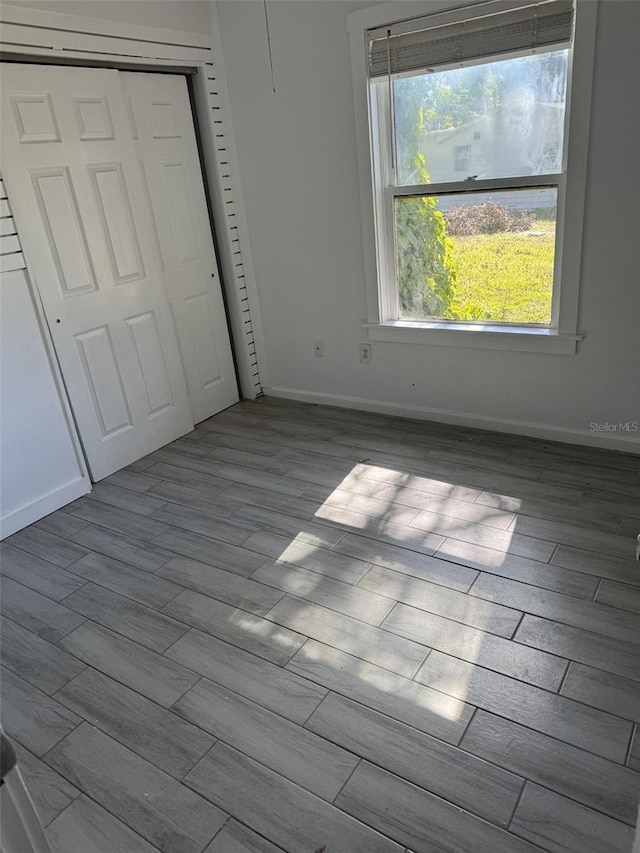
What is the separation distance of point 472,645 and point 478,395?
5.50ft

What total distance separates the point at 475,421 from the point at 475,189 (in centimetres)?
122

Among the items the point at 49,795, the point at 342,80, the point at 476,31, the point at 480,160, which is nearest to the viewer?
the point at 49,795

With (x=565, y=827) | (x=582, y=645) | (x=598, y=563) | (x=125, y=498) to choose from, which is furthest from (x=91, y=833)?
(x=598, y=563)

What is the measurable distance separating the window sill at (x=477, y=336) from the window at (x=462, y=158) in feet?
2.57

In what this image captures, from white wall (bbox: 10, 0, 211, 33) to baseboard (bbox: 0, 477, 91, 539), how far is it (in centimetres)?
215

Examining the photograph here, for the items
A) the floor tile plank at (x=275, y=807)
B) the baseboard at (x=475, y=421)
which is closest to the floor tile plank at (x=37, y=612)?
the floor tile plank at (x=275, y=807)

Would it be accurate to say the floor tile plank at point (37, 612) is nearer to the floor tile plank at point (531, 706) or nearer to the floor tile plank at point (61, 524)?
the floor tile plank at point (61, 524)

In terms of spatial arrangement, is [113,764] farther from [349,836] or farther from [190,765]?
[349,836]

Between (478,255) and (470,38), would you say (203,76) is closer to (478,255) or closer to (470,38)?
(470,38)

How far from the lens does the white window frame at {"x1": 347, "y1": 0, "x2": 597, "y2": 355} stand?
100.0 inches

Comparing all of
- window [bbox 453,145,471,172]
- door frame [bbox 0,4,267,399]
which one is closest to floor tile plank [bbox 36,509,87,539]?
door frame [bbox 0,4,267,399]

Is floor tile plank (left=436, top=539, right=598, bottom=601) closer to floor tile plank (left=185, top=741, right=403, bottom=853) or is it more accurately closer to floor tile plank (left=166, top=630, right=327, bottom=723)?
floor tile plank (left=166, top=630, right=327, bottom=723)

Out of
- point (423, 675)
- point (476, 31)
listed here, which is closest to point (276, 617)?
point (423, 675)

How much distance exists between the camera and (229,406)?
4.09 metres
